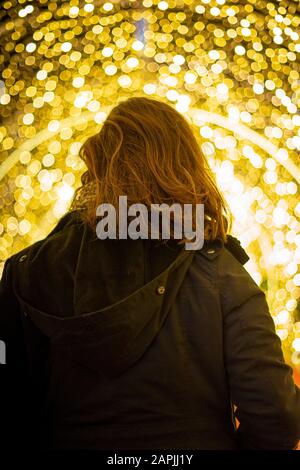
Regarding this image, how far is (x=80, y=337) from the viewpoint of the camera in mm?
1042

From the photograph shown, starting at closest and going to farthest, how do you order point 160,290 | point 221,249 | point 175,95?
1. point 160,290
2. point 221,249
3. point 175,95

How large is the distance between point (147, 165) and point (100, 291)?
313 millimetres

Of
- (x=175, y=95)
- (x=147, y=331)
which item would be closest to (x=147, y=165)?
(x=147, y=331)

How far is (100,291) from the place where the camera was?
106 cm

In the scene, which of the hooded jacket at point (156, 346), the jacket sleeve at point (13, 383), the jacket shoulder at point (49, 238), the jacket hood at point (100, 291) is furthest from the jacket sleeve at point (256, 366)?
the jacket sleeve at point (13, 383)

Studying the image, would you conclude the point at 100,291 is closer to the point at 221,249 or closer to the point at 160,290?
the point at 160,290

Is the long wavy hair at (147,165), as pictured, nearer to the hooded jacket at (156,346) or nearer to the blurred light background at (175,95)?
the hooded jacket at (156,346)

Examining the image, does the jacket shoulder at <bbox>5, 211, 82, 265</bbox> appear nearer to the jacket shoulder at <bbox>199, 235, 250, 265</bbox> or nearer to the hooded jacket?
the hooded jacket

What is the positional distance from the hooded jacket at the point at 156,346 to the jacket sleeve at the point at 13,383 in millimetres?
69

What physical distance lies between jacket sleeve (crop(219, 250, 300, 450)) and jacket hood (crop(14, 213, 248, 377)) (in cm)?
11

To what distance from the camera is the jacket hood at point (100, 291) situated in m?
1.04

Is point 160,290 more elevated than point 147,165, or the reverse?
point 147,165

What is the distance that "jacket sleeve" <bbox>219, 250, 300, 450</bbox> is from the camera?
1.08 m

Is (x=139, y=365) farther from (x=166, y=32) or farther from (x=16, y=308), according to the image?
(x=166, y=32)
